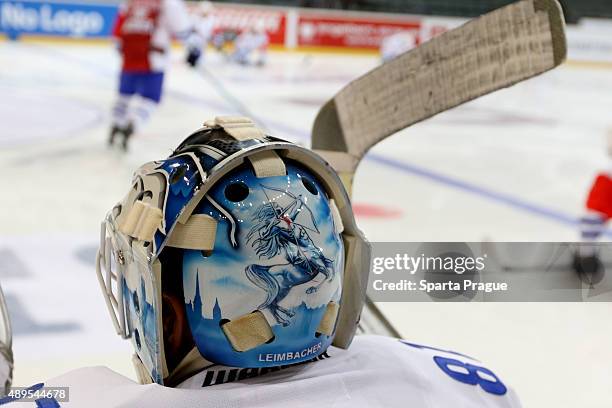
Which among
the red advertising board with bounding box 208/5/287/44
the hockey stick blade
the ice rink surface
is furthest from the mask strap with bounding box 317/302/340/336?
the red advertising board with bounding box 208/5/287/44

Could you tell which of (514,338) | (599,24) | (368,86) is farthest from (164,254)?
(599,24)

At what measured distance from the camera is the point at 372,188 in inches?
157

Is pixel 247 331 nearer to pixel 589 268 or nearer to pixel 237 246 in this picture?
pixel 237 246

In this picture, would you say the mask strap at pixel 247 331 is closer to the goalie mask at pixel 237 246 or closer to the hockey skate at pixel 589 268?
the goalie mask at pixel 237 246

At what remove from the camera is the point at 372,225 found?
3.24 m

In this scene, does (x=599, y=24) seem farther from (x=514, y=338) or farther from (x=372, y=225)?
(x=514, y=338)

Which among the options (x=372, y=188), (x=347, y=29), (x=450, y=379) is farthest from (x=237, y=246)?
(x=347, y=29)

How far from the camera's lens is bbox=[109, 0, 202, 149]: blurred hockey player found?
15.0ft

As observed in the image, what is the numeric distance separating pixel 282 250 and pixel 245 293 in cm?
6

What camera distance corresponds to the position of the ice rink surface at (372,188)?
1972 mm

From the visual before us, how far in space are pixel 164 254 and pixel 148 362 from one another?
13cm

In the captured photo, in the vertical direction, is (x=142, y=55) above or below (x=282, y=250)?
below

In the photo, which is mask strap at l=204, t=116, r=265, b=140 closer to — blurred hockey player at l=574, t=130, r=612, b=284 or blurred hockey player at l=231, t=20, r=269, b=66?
blurred hockey player at l=574, t=130, r=612, b=284

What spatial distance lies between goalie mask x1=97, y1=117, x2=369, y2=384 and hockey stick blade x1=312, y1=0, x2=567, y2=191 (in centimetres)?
31
